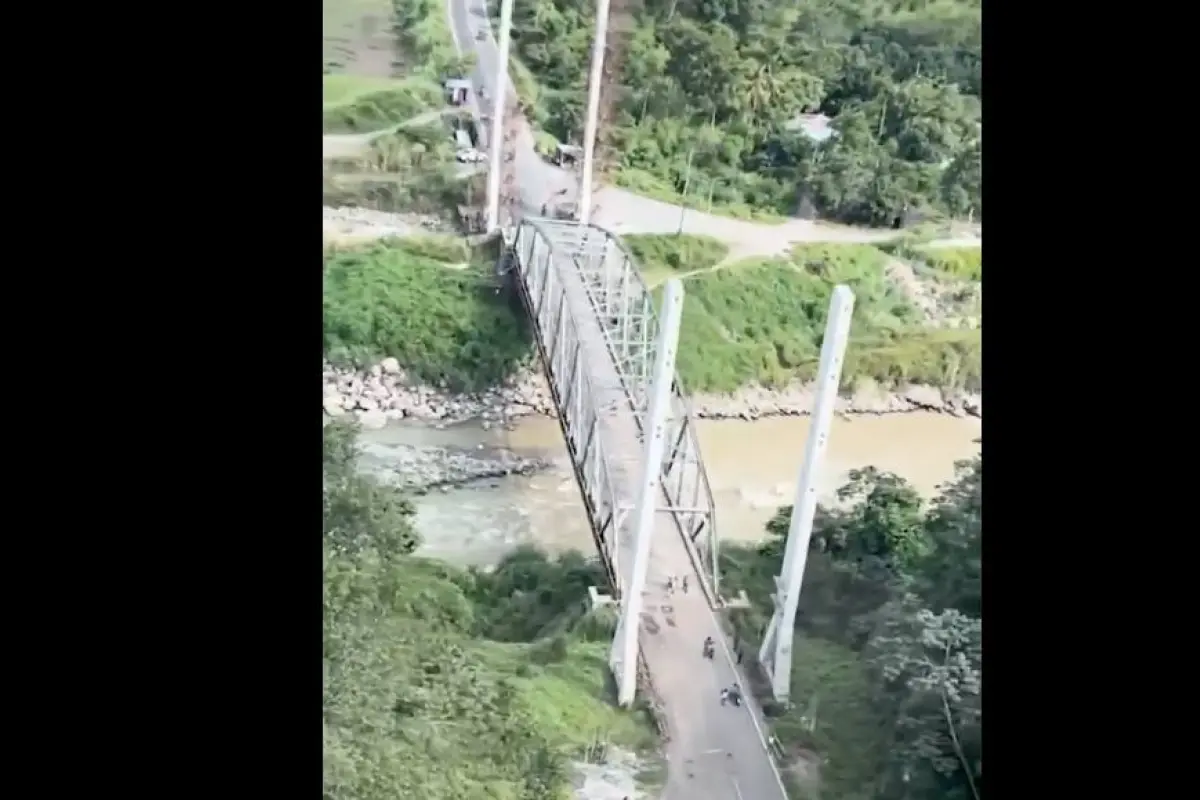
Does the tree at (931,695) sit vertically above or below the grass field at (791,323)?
below

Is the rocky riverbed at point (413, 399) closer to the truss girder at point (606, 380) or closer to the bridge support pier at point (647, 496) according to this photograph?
the truss girder at point (606, 380)

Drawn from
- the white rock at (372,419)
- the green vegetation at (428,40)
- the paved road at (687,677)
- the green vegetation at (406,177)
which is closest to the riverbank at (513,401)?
the white rock at (372,419)

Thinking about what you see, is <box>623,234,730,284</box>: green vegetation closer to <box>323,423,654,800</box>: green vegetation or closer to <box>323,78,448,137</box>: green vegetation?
<box>323,78,448,137</box>: green vegetation

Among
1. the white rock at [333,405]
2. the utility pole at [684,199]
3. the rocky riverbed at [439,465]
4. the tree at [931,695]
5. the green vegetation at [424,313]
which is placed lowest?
the tree at [931,695]

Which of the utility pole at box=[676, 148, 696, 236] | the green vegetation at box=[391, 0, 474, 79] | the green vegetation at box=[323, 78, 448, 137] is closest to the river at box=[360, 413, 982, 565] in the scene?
the utility pole at box=[676, 148, 696, 236]

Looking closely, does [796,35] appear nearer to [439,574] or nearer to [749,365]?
[749,365]

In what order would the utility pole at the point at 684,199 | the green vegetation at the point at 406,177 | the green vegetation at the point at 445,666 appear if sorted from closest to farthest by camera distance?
the green vegetation at the point at 445,666
the green vegetation at the point at 406,177
the utility pole at the point at 684,199
